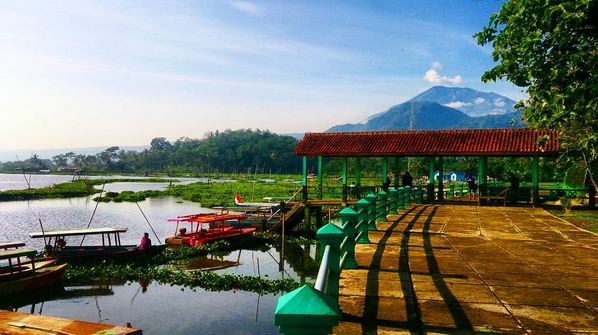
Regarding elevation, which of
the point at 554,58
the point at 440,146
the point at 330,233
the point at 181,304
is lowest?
the point at 181,304

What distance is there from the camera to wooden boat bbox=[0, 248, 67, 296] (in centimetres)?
1599

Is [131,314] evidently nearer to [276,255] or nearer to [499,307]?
[276,255]

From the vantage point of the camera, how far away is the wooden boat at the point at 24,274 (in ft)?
52.5

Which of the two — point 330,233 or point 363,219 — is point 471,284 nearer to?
point 330,233

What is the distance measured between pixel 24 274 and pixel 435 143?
19807mm

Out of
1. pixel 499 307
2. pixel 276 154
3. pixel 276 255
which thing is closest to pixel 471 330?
pixel 499 307

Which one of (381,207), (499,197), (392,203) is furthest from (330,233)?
(499,197)

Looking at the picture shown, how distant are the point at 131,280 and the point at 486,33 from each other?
54.3 ft

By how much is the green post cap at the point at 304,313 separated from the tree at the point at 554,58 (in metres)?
9.35

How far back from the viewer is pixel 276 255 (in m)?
24.1

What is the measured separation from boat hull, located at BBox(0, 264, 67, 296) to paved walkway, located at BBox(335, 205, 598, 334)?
13703 millimetres

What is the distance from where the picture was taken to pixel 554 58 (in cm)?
1105

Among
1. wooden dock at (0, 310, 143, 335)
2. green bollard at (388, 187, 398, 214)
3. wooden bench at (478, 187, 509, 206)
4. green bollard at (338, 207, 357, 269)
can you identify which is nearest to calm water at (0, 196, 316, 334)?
green bollard at (388, 187, 398, 214)

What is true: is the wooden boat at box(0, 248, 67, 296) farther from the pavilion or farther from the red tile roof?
the red tile roof
